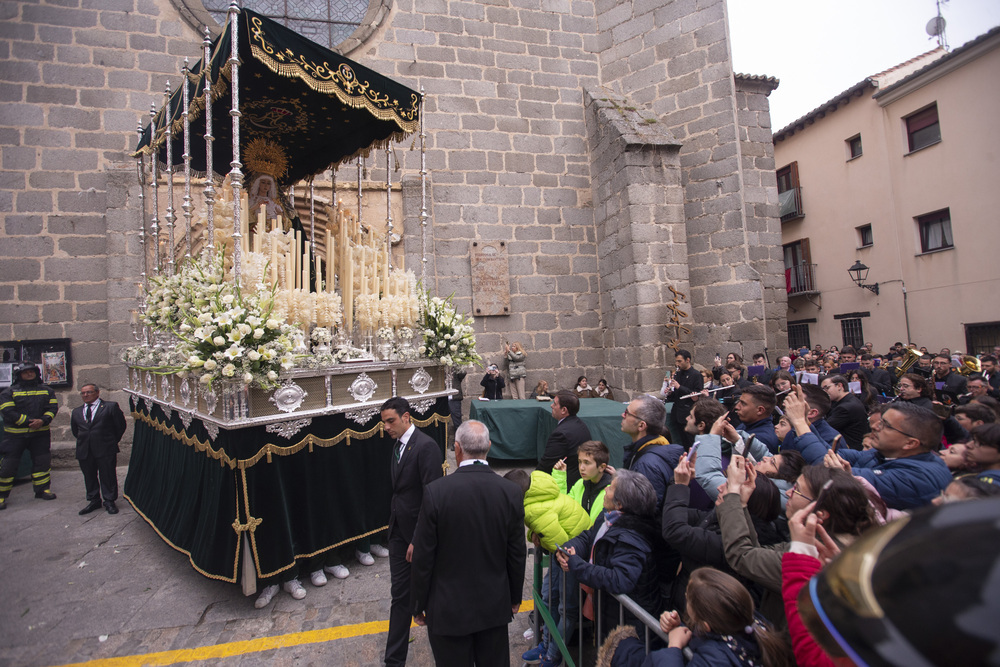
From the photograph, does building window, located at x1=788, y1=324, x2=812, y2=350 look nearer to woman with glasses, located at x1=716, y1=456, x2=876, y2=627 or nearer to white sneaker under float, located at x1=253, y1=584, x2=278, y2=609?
woman with glasses, located at x1=716, y1=456, x2=876, y2=627

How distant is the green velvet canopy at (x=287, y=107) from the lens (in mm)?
4844

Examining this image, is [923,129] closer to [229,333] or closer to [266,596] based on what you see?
[229,333]

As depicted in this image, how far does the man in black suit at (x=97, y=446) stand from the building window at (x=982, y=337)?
719 inches

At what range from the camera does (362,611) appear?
152 inches

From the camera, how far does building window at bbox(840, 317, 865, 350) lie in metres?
17.0

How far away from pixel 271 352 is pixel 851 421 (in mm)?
5003

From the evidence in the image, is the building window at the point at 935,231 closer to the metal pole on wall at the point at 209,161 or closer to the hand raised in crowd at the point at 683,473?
the hand raised in crowd at the point at 683,473

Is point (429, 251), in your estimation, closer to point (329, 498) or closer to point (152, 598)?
point (329, 498)

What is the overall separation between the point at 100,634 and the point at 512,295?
7657 millimetres

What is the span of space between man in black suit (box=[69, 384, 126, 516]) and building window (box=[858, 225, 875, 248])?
20.1 meters

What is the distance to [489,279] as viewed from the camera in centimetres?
988

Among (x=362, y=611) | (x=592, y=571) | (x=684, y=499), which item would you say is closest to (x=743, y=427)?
(x=684, y=499)

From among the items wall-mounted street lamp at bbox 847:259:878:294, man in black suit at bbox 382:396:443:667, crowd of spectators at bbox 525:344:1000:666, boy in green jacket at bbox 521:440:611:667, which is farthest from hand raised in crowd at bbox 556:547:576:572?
wall-mounted street lamp at bbox 847:259:878:294

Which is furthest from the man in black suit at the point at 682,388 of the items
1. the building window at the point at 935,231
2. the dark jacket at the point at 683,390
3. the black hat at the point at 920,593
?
the building window at the point at 935,231
